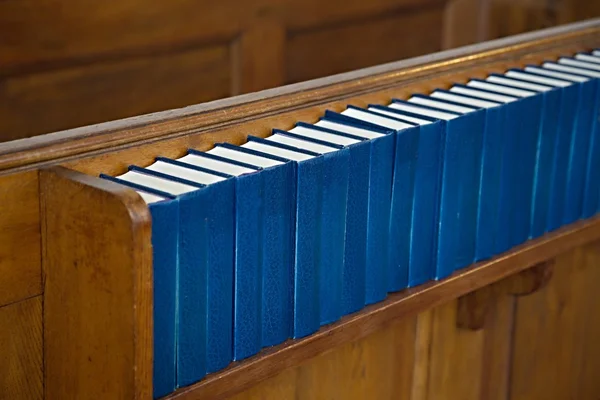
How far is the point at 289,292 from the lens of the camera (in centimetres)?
171

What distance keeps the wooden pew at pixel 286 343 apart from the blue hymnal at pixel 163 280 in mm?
39

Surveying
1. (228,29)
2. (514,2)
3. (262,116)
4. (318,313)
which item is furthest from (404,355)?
(514,2)

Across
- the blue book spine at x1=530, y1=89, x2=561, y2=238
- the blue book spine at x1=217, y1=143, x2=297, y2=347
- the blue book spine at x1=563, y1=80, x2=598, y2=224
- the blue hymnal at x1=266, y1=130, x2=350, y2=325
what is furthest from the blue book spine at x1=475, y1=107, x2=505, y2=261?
the blue book spine at x1=217, y1=143, x2=297, y2=347

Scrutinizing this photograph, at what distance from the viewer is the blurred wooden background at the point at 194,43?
2861 millimetres

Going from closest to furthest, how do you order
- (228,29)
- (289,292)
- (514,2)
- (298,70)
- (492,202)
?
(289,292) < (492,202) < (228,29) < (298,70) < (514,2)

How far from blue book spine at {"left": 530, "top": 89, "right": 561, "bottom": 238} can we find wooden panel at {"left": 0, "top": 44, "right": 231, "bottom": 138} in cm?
134

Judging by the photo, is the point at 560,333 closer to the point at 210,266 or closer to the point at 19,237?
the point at 210,266

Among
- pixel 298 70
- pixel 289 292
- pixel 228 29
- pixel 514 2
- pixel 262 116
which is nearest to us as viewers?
pixel 289 292

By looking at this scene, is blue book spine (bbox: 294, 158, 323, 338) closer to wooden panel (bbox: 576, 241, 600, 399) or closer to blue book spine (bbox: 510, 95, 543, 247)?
blue book spine (bbox: 510, 95, 543, 247)

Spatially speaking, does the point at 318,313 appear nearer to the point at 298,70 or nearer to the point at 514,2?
the point at 298,70

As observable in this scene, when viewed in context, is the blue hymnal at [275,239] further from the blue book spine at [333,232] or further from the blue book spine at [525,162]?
the blue book spine at [525,162]

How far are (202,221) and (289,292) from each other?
0.25 metres

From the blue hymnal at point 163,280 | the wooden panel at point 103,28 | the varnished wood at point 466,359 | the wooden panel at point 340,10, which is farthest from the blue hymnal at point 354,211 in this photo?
the wooden panel at point 340,10

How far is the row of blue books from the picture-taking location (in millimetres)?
1552
